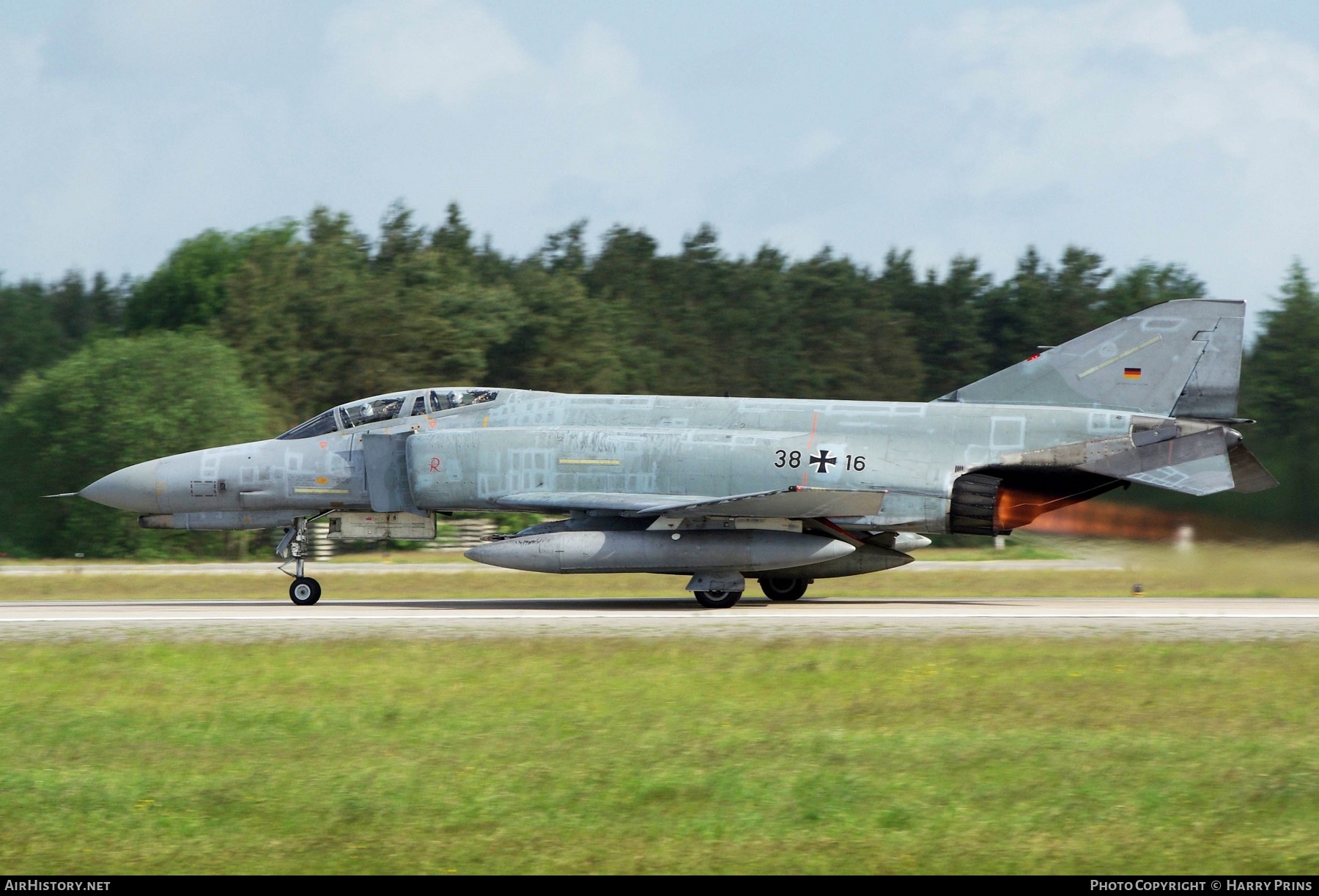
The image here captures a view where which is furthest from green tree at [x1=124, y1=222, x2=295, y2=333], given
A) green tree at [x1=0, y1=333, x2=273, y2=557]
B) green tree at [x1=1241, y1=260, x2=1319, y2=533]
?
green tree at [x1=1241, y1=260, x2=1319, y2=533]

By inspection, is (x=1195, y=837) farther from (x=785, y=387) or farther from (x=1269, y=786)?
(x=785, y=387)

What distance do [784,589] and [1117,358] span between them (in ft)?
19.6

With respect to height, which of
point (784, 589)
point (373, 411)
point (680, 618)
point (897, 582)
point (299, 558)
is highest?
point (373, 411)

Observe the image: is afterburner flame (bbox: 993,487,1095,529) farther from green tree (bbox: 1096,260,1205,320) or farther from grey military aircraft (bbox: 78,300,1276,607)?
green tree (bbox: 1096,260,1205,320)

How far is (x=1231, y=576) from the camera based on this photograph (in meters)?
19.2

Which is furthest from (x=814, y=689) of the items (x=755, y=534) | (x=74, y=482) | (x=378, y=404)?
(x=74, y=482)

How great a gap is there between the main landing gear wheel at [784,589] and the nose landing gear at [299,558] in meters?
6.78

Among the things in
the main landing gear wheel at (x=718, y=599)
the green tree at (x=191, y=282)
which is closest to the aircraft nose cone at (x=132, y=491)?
the main landing gear wheel at (x=718, y=599)

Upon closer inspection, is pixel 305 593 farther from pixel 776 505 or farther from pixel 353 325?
pixel 353 325

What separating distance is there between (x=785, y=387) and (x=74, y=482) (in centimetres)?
2850

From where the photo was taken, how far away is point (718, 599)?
59.0 ft

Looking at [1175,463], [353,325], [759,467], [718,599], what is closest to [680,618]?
[718,599]

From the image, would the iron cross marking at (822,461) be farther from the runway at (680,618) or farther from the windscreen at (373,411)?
the windscreen at (373,411)
